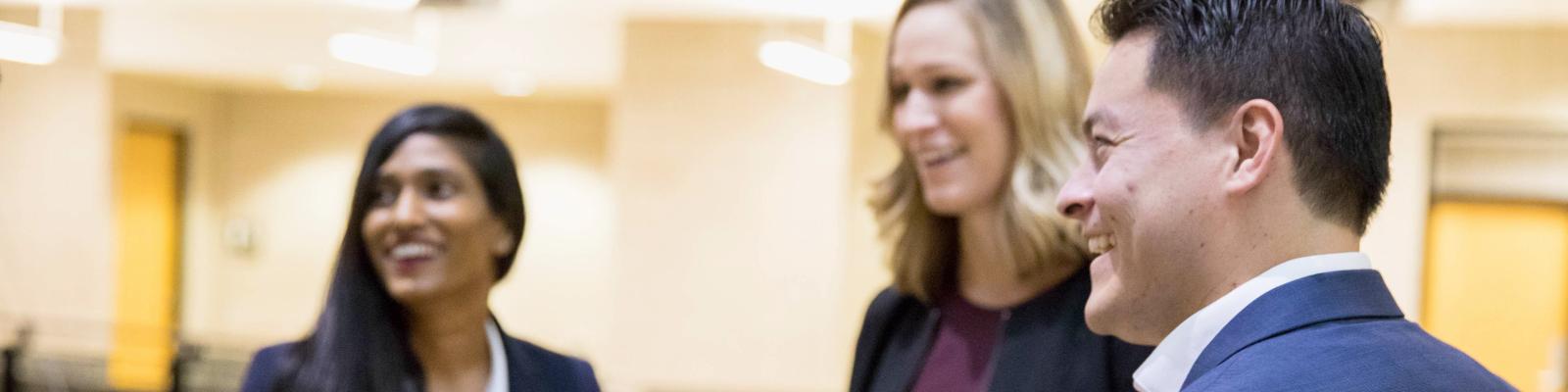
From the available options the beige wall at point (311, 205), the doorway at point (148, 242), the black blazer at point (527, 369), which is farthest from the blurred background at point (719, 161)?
the black blazer at point (527, 369)

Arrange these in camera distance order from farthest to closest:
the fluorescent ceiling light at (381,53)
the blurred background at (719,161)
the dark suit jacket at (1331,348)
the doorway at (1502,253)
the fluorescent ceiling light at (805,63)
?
the fluorescent ceiling light at (381,53), the doorway at (1502,253), the blurred background at (719,161), the fluorescent ceiling light at (805,63), the dark suit jacket at (1331,348)

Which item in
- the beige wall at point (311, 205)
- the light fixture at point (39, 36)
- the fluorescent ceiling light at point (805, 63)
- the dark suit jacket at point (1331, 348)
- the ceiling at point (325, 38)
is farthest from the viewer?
the beige wall at point (311, 205)

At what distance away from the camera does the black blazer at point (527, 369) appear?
1991 millimetres

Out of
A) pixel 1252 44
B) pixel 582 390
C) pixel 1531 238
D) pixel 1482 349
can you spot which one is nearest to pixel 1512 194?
pixel 1531 238

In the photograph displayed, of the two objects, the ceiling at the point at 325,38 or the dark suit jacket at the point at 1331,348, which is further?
the ceiling at the point at 325,38

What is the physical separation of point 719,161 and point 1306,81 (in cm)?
836

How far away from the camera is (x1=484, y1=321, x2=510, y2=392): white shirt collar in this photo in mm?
2049

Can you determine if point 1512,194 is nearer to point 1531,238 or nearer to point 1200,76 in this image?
point 1531,238

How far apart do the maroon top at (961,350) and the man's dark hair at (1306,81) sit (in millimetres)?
667

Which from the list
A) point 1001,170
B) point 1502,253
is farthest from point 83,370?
point 1001,170

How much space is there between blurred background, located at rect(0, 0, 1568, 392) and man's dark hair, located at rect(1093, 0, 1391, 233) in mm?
6567

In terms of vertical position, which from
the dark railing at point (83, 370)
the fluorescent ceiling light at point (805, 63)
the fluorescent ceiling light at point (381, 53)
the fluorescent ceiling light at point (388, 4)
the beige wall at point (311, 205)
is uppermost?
the fluorescent ceiling light at point (388, 4)

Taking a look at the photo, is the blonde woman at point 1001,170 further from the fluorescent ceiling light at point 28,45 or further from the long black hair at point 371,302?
the fluorescent ceiling light at point 28,45

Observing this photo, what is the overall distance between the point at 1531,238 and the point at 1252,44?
9.62 metres
